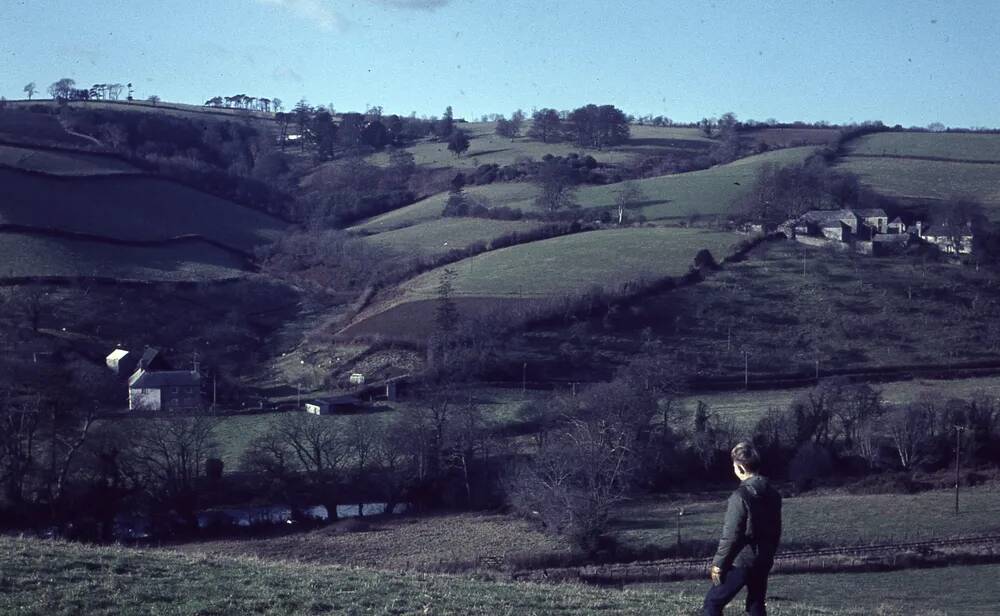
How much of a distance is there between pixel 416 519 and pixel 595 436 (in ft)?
20.9

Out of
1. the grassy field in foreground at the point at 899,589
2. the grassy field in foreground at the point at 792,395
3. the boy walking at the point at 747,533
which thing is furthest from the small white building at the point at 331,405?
the boy walking at the point at 747,533

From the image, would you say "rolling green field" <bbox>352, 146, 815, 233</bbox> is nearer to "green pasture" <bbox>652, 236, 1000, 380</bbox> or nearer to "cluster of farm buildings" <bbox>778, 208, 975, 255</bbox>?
"cluster of farm buildings" <bbox>778, 208, 975, 255</bbox>

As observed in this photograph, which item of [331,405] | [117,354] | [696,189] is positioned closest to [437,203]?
[696,189]

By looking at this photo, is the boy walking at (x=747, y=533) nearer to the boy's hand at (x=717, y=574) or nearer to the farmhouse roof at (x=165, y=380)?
the boy's hand at (x=717, y=574)

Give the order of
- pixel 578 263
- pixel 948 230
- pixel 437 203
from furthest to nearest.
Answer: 1. pixel 437 203
2. pixel 948 230
3. pixel 578 263

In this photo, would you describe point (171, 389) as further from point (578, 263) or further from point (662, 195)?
point (662, 195)

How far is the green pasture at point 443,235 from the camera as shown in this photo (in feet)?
215

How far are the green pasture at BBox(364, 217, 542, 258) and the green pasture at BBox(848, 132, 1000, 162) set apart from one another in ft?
122

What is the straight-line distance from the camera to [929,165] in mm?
82625

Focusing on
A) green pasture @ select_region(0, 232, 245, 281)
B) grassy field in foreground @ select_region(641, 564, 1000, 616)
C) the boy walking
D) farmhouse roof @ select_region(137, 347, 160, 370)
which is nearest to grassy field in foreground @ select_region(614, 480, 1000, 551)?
grassy field in foreground @ select_region(641, 564, 1000, 616)

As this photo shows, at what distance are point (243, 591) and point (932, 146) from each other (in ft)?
301

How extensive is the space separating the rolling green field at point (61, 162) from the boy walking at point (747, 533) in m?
64.5

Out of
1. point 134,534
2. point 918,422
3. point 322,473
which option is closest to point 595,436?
point 322,473

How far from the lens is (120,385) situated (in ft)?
135
